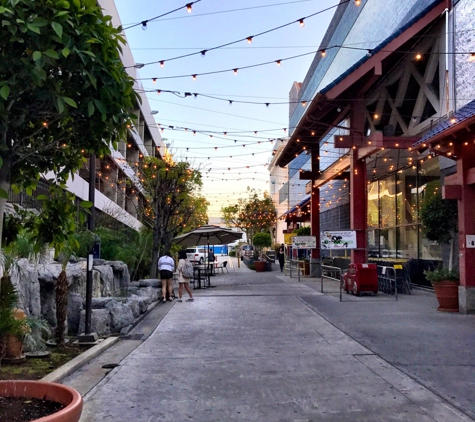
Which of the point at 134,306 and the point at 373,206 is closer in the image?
the point at 134,306

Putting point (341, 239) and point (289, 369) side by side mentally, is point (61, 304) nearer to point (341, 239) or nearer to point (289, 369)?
point (289, 369)

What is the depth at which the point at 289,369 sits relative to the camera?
7648mm

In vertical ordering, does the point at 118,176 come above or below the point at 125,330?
above

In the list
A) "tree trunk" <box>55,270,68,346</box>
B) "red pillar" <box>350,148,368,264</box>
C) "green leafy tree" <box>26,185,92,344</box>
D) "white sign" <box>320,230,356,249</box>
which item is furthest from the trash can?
"green leafy tree" <box>26,185,92,344</box>

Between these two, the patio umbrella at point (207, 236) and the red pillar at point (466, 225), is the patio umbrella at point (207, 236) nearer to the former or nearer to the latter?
the patio umbrella at point (207, 236)

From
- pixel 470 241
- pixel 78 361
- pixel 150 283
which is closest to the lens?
pixel 78 361

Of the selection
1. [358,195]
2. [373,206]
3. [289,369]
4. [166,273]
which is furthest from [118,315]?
[373,206]

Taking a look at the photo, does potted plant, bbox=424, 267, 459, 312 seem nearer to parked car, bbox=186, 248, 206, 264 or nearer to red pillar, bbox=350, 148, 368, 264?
red pillar, bbox=350, 148, 368, 264

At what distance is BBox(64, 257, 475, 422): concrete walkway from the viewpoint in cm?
582

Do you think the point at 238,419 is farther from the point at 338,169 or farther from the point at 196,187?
the point at 196,187

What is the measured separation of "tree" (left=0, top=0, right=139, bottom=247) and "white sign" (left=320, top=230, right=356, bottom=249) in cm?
1403

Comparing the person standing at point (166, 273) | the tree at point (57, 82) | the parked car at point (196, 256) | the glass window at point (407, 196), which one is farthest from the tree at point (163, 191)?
the tree at point (57, 82)

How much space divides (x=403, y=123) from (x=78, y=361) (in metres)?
15.6

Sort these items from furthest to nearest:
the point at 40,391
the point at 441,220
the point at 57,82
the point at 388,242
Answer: the point at 388,242, the point at 441,220, the point at 40,391, the point at 57,82
